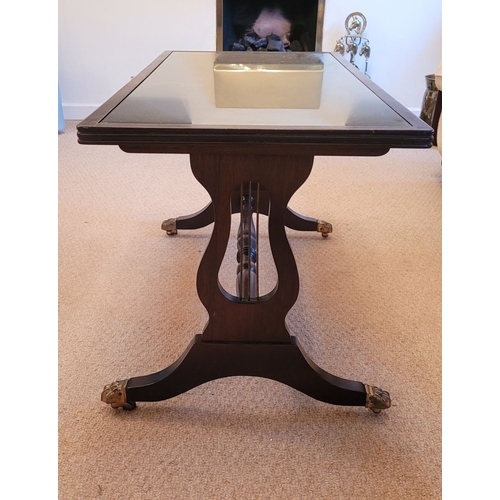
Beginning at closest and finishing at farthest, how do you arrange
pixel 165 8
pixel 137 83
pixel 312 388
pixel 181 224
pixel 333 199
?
pixel 312 388 < pixel 137 83 < pixel 181 224 < pixel 333 199 < pixel 165 8

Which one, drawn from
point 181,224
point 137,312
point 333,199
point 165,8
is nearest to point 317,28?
point 165,8

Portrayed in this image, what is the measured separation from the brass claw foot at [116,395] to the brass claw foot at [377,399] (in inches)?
19.5

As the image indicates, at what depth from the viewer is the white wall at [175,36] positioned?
9.18ft

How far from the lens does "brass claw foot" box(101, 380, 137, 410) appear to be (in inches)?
39.0

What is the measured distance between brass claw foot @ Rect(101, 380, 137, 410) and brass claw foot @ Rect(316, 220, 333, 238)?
0.96 metres

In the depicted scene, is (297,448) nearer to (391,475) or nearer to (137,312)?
(391,475)

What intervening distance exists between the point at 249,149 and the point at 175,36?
7.85 ft

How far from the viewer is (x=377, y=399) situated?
0.99 meters

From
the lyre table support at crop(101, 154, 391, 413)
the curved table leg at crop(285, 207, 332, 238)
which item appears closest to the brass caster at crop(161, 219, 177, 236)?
the curved table leg at crop(285, 207, 332, 238)

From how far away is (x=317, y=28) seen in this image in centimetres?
283

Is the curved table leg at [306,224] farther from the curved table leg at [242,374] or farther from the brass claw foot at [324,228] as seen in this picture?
the curved table leg at [242,374]

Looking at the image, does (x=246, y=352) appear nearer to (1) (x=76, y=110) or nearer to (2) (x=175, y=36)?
(2) (x=175, y=36)

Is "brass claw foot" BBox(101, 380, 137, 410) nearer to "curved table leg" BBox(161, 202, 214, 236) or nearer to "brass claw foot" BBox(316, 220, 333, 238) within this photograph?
"curved table leg" BBox(161, 202, 214, 236)

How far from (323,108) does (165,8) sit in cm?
231
